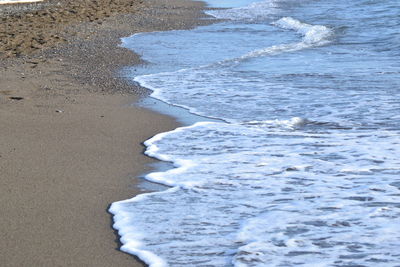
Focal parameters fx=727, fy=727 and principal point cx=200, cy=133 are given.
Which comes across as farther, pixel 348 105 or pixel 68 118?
pixel 348 105

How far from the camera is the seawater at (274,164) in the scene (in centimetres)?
402

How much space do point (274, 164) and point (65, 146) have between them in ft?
5.81

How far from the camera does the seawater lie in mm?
4016

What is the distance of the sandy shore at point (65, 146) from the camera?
403cm

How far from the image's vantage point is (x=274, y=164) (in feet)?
18.3

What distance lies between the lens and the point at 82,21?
17.2m

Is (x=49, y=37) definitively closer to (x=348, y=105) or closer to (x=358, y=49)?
(x=358, y=49)

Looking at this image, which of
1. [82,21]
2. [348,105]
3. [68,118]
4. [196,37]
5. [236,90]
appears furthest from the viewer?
[82,21]

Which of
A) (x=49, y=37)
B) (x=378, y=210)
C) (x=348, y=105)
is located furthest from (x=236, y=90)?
(x=49, y=37)

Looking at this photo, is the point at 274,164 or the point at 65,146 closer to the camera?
the point at 274,164

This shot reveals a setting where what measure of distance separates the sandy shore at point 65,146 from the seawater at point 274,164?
22 centimetres

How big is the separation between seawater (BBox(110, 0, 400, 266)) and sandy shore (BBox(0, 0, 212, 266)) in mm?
223

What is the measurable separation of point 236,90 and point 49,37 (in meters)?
5.78

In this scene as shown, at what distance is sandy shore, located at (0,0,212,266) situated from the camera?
4.03 m
